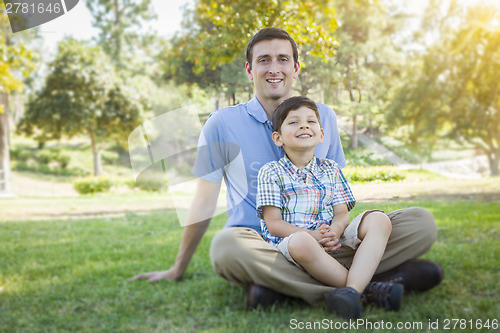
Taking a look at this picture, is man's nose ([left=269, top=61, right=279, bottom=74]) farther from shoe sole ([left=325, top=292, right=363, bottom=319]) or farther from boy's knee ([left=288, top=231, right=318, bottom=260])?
shoe sole ([left=325, top=292, right=363, bottom=319])

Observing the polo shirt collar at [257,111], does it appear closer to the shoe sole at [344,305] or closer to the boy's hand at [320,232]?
the boy's hand at [320,232]

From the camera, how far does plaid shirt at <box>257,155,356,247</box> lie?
923 mm

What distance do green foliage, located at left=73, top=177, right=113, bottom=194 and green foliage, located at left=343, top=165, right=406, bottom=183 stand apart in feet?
32.8

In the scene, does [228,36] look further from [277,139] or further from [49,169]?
[49,169]

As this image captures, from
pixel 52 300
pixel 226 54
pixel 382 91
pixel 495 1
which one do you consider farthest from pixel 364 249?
pixel 495 1

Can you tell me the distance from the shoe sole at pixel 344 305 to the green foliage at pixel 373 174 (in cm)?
27

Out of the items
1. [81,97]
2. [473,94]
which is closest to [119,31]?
[81,97]

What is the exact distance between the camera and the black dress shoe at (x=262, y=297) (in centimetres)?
192

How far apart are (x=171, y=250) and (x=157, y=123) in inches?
96.9

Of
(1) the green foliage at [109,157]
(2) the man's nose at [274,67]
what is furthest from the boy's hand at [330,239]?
(1) the green foliage at [109,157]

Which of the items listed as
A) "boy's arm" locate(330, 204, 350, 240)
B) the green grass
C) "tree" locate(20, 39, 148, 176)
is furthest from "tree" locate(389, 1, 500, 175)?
"tree" locate(20, 39, 148, 176)

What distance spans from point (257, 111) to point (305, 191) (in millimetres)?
266

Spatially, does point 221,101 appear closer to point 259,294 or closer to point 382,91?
point 382,91

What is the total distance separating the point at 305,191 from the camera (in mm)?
928
